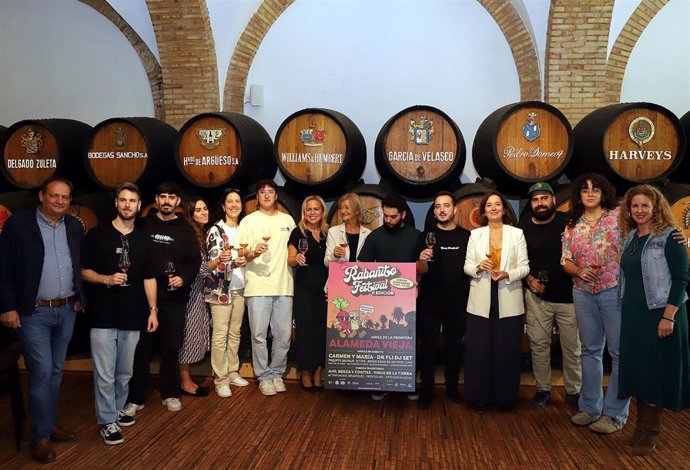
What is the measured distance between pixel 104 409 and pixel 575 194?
10.7 feet

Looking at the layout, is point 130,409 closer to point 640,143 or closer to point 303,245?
point 303,245

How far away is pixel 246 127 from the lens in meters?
4.72

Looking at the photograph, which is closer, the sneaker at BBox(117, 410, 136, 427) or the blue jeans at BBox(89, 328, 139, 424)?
the blue jeans at BBox(89, 328, 139, 424)

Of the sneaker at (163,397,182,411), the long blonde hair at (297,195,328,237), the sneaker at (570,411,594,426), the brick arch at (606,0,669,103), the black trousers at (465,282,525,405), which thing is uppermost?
the brick arch at (606,0,669,103)

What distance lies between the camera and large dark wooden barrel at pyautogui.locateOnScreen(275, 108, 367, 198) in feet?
15.0

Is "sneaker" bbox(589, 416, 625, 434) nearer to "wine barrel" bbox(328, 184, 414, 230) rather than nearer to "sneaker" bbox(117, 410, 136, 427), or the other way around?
"wine barrel" bbox(328, 184, 414, 230)

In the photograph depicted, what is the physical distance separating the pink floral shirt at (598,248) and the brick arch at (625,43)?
3118mm

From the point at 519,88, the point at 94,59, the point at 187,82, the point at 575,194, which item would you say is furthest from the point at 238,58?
the point at 575,194

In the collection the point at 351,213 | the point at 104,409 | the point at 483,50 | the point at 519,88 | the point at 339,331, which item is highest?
the point at 483,50

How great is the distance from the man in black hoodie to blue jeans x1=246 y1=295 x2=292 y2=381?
52 centimetres

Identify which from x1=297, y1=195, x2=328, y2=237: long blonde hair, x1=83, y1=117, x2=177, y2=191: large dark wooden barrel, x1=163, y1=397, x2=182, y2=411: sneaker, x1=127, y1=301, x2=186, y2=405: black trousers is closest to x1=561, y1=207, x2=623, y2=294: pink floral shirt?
x1=297, y1=195, x2=328, y2=237: long blonde hair

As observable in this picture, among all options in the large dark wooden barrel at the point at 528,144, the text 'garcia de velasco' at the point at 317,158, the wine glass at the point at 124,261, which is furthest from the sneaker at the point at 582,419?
the wine glass at the point at 124,261

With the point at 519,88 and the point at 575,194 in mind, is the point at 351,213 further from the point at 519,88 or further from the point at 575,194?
the point at 519,88

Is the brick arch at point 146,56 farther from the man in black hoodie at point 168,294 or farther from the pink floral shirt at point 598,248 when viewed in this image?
the pink floral shirt at point 598,248
